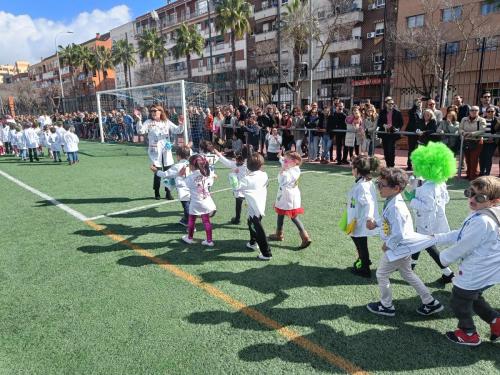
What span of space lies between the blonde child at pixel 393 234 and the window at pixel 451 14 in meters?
27.6

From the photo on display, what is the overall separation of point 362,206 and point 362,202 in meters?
0.07

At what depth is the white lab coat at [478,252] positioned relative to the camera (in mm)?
2854

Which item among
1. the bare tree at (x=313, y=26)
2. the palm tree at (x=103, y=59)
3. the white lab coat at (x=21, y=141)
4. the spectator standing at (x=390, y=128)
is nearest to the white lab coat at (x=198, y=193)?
the spectator standing at (x=390, y=128)

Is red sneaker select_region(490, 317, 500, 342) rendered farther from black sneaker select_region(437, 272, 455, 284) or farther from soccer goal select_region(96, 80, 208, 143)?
soccer goal select_region(96, 80, 208, 143)

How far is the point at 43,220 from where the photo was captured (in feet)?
23.1

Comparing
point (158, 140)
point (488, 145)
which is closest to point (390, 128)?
point (488, 145)

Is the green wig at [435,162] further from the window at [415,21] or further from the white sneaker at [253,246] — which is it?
the window at [415,21]

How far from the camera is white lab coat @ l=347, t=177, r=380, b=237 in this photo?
13.5 ft

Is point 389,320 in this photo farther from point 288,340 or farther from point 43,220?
point 43,220

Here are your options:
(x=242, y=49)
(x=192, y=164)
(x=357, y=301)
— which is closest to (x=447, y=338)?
(x=357, y=301)

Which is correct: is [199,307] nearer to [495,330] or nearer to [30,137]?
[495,330]

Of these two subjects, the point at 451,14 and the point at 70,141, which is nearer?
the point at 70,141

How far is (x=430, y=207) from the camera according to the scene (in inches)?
155

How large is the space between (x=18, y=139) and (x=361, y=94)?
28.6 meters
